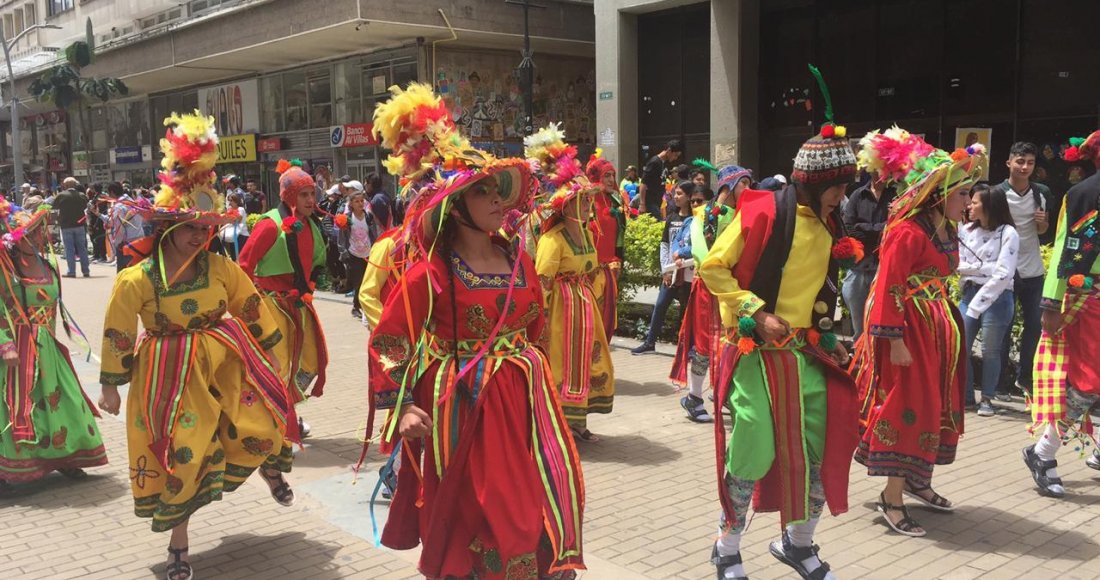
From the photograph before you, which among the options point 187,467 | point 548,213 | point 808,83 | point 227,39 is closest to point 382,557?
point 187,467

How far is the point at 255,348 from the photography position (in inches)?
190

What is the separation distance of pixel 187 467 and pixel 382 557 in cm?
105

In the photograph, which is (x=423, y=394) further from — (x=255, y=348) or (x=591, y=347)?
(x=591, y=347)

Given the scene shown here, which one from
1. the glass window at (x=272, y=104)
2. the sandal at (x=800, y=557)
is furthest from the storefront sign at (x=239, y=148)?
the sandal at (x=800, y=557)

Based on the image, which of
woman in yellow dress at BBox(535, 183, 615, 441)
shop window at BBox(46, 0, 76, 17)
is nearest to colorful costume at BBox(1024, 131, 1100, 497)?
woman in yellow dress at BBox(535, 183, 615, 441)

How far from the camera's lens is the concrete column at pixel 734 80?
1753cm

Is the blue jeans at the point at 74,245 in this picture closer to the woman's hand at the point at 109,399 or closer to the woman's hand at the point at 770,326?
the woman's hand at the point at 109,399

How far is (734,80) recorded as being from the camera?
1762cm

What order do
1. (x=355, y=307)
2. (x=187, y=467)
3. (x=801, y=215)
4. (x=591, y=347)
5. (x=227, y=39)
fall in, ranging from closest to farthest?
(x=801, y=215) < (x=187, y=467) < (x=591, y=347) < (x=355, y=307) < (x=227, y=39)

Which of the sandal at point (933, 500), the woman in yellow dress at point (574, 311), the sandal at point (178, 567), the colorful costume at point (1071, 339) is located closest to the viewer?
the sandal at point (178, 567)

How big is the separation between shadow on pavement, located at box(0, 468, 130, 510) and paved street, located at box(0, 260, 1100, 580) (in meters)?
0.02

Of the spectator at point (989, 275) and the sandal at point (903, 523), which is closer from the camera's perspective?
the sandal at point (903, 523)

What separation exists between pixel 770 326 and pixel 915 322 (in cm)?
140

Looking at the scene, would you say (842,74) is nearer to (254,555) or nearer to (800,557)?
(800,557)
